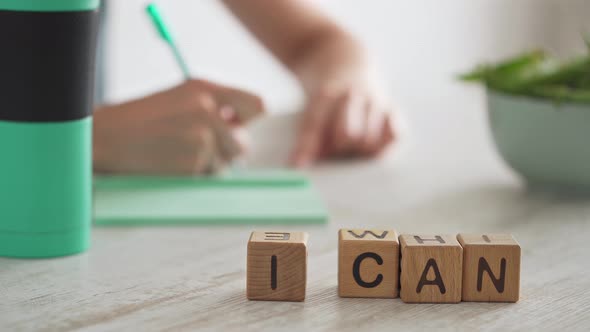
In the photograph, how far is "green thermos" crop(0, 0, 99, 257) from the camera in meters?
0.70

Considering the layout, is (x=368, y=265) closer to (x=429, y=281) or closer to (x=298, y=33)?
(x=429, y=281)

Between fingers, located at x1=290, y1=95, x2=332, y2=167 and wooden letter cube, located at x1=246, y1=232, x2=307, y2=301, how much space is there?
1.81 feet

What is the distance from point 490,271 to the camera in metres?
0.69

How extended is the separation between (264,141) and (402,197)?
1.23 ft

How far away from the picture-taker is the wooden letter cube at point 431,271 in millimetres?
681

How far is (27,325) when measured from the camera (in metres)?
0.62

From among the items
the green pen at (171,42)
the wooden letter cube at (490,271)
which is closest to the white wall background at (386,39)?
the green pen at (171,42)

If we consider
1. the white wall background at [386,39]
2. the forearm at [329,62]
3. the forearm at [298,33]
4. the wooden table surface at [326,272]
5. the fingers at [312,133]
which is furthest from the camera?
the white wall background at [386,39]

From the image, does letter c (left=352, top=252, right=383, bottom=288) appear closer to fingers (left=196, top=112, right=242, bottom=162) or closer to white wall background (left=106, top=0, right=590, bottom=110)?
fingers (left=196, top=112, right=242, bottom=162)

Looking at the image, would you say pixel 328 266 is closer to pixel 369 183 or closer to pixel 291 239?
pixel 291 239

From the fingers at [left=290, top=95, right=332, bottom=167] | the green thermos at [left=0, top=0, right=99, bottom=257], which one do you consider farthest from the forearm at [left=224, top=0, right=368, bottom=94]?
the green thermos at [left=0, top=0, right=99, bottom=257]

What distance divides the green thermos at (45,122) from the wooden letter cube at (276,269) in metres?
0.20

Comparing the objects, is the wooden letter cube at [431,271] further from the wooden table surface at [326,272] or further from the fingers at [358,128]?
the fingers at [358,128]

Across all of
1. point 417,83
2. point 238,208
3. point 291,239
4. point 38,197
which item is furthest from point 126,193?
point 417,83
